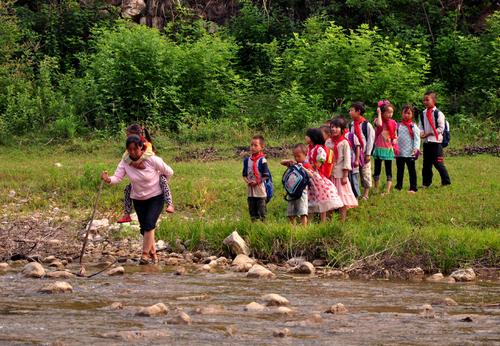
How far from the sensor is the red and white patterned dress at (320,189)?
9.10 meters

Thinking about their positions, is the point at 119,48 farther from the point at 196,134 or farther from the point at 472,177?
the point at 472,177

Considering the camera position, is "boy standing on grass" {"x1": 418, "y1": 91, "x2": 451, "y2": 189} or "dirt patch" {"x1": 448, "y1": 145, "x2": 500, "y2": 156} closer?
"boy standing on grass" {"x1": 418, "y1": 91, "x2": 451, "y2": 189}

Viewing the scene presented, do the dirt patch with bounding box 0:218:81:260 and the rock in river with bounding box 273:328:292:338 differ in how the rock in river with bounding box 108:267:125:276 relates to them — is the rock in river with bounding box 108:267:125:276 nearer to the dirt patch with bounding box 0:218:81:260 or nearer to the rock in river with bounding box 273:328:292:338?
the dirt patch with bounding box 0:218:81:260

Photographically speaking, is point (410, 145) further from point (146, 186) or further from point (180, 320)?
point (180, 320)

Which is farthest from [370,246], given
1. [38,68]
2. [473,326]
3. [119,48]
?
[38,68]

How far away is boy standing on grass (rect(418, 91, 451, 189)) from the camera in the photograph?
11.4 metres

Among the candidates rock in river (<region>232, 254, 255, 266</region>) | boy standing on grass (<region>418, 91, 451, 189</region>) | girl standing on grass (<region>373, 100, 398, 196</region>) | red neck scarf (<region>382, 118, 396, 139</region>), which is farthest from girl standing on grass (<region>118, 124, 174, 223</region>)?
boy standing on grass (<region>418, 91, 451, 189</region>)

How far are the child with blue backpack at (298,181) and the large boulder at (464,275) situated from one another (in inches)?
98.3

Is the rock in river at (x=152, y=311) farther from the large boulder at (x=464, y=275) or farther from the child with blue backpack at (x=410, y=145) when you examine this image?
the child with blue backpack at (x=410, y=145)

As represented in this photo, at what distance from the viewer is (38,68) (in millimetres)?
23578

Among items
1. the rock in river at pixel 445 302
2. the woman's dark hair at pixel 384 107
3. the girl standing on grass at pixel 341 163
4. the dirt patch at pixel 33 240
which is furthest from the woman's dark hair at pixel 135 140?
the woman's dark hair at pixel 384 107

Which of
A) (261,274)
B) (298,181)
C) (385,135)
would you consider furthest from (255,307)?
(385,135)

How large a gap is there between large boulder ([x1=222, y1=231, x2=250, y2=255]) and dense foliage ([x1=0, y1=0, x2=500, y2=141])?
10.5 m

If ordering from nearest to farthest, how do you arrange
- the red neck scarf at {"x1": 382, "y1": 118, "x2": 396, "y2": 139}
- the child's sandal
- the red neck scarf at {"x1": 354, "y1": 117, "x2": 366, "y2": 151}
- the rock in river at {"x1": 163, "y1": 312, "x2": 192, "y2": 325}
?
1. the rock in river at {"x1": 163, "y1": 312, "x2": 192, "y2": 325}
2. the child's sandal
3. the red neck scarf at {"x1": 354, "y1": 117, "x2": 366, "y2": 151}
4. the red neck scarf at {"x1": 382, "y1": 118, "x2": 396, "y2": 139}
